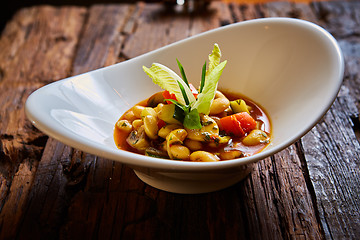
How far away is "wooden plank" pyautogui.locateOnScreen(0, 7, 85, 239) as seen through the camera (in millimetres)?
1129

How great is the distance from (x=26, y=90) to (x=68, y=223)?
2.65 feet

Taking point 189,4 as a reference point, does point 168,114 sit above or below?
above

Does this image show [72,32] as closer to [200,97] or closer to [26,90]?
[26,90]

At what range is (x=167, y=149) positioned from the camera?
3.48ft

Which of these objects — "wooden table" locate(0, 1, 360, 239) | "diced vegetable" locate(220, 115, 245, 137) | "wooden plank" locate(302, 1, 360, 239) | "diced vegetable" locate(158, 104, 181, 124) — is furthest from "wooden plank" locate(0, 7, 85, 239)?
"wooden plank" locate(302, 1, 360, 239)

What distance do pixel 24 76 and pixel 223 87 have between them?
2.90 ft

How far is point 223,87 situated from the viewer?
1417 mm

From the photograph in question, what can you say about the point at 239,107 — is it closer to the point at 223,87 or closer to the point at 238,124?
the point at 238,124

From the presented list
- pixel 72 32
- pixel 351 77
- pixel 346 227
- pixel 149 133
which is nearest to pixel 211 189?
pixel 149 133

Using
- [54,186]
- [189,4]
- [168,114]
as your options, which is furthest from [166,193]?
[189,4]

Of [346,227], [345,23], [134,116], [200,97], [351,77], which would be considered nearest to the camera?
[346,227]

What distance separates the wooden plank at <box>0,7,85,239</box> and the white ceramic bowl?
0.27 m

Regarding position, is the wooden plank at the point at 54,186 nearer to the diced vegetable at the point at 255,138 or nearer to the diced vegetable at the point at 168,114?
the diced vegetable at the point at 168,114

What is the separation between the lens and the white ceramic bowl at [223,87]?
0.92 meters
